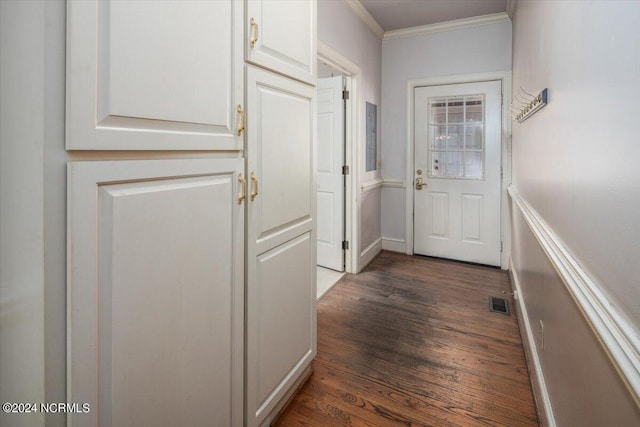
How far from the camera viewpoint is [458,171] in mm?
4098

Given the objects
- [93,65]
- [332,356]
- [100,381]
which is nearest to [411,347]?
[332,356]

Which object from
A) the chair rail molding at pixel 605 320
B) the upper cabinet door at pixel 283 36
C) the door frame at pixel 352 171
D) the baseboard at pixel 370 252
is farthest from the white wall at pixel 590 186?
the baseboard at pixel 370 252

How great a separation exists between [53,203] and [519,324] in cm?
280

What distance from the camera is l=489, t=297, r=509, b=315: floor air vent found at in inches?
112

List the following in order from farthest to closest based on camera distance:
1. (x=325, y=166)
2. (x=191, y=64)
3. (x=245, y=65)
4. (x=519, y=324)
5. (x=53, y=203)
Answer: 1. (x=325, y=166)
2. (x=519, y=324)
3. (x=245, y=65)
4. (x=191, y=64)
5. (x=53, y=203)

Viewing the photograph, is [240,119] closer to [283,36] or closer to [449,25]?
[283,36]

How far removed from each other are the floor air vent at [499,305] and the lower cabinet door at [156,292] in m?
2.28

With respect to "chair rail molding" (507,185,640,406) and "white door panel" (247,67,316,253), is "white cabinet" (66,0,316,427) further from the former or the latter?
"chair rail molding" (507,185,640,406)

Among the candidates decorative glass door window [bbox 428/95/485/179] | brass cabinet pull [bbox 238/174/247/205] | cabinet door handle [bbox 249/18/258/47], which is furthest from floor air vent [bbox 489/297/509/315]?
cabinet door handle [bbox 249/18/258/47]

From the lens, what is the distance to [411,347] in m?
2.29

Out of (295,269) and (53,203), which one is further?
(295,269)

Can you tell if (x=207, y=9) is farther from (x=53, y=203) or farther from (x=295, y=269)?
(x=295, y=269)

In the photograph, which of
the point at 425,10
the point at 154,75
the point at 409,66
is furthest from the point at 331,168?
the point at 154,75

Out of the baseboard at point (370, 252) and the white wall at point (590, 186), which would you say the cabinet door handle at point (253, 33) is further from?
the baseboard at point (370, 252)
